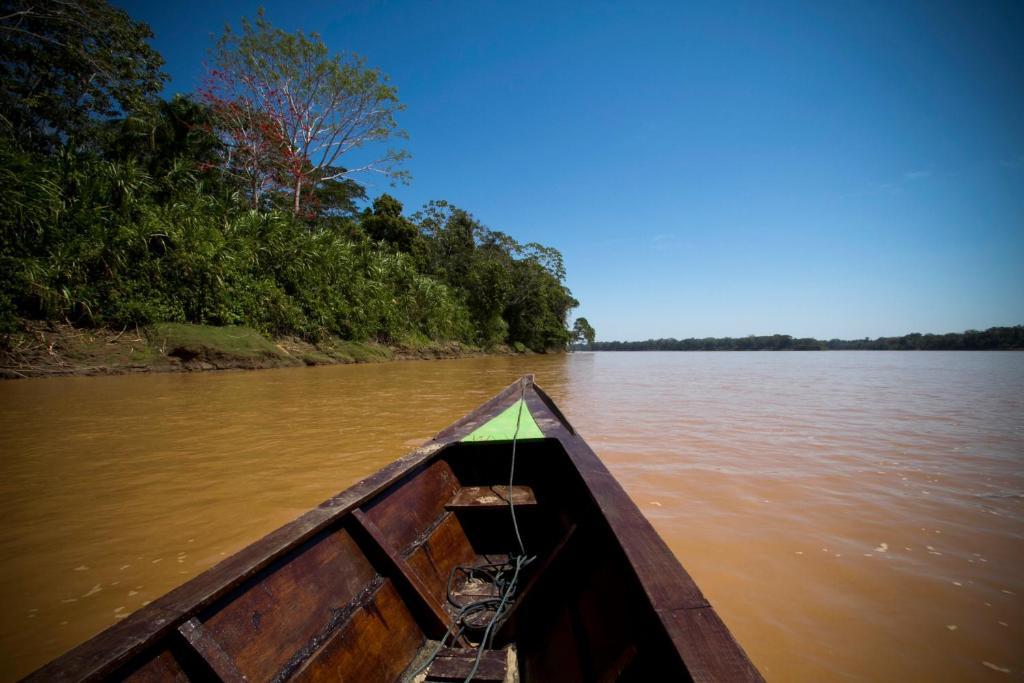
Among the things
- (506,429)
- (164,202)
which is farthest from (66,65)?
(506,429)

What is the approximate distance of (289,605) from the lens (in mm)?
1235

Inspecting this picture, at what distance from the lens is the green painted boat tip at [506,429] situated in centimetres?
263

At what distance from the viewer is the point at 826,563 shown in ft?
6.68

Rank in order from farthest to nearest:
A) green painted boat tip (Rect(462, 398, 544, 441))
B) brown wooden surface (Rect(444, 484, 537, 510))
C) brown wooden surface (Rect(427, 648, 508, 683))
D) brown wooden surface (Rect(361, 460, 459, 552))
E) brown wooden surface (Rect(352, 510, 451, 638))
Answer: green painted boat tip (Rect(462, 398, 544, 441))
brown wooden surface (Rect(444, 484, 537, 510))
brown wooden surface (Rect(361, 460, 459, 552))
brown wooden surface (Rect(352, 510, 451, 638))
brown wooden surface (Rect(427, 648, 508, 683))

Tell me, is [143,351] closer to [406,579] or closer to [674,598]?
[406,579]

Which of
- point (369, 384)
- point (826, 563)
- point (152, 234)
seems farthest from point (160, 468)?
point (152, 234)

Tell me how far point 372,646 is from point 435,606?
26 cm

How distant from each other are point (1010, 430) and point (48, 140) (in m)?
22.6

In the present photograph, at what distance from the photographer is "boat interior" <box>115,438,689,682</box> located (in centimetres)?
98

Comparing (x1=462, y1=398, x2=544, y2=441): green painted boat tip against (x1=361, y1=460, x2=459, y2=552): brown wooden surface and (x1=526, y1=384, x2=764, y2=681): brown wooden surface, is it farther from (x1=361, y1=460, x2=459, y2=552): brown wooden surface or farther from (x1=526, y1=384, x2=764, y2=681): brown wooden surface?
(x1=526, y1=384, x2=764, y2=681): brown wooden surface

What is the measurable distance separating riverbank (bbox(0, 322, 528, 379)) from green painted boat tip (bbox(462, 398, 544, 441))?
885 cm

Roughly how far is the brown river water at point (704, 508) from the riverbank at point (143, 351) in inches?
80.2

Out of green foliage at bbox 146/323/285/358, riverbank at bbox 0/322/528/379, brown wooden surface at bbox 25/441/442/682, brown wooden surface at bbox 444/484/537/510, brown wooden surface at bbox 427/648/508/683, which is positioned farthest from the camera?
green foliage at bbox 146/323/285/358

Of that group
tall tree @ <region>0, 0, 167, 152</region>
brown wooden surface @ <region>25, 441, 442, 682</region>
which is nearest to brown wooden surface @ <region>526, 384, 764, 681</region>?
brown wooden surface @ <region>25, 441, 442, 682</region>
